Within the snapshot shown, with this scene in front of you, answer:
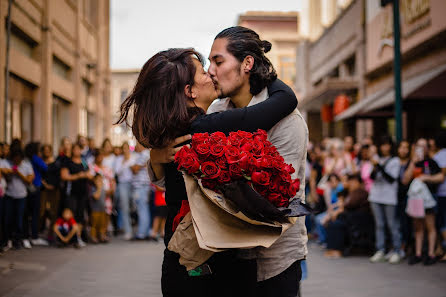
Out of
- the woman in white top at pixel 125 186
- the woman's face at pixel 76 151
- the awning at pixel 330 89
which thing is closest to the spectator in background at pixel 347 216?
the woman in white top at pixel 125 186

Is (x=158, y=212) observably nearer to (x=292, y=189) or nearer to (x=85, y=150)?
(x=85, y=150)

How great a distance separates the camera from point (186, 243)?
2.23 meters

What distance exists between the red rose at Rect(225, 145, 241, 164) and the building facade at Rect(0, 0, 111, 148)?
11.4 metres

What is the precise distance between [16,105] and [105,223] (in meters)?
5.22

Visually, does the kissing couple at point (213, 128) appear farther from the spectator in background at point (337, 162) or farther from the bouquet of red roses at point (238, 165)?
the spectator in background at point (337, 162)

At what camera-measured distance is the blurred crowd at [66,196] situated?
10.6 metres

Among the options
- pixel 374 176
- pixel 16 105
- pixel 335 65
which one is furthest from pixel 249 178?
pixel 335 65

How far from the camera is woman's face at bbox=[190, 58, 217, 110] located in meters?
2.58

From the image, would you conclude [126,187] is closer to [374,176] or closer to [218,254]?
[374,176]

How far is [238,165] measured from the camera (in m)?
2.19

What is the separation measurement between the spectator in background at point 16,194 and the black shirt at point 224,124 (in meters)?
8.60

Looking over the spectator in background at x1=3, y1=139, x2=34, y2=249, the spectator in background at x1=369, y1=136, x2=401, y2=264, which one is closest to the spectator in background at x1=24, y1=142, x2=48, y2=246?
the spectator in background at x1=3, y1=139, x2=34, y2=249

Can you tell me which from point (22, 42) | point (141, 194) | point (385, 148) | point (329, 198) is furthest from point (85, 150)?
point (385, 148)

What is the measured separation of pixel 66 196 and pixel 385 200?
233 inches
